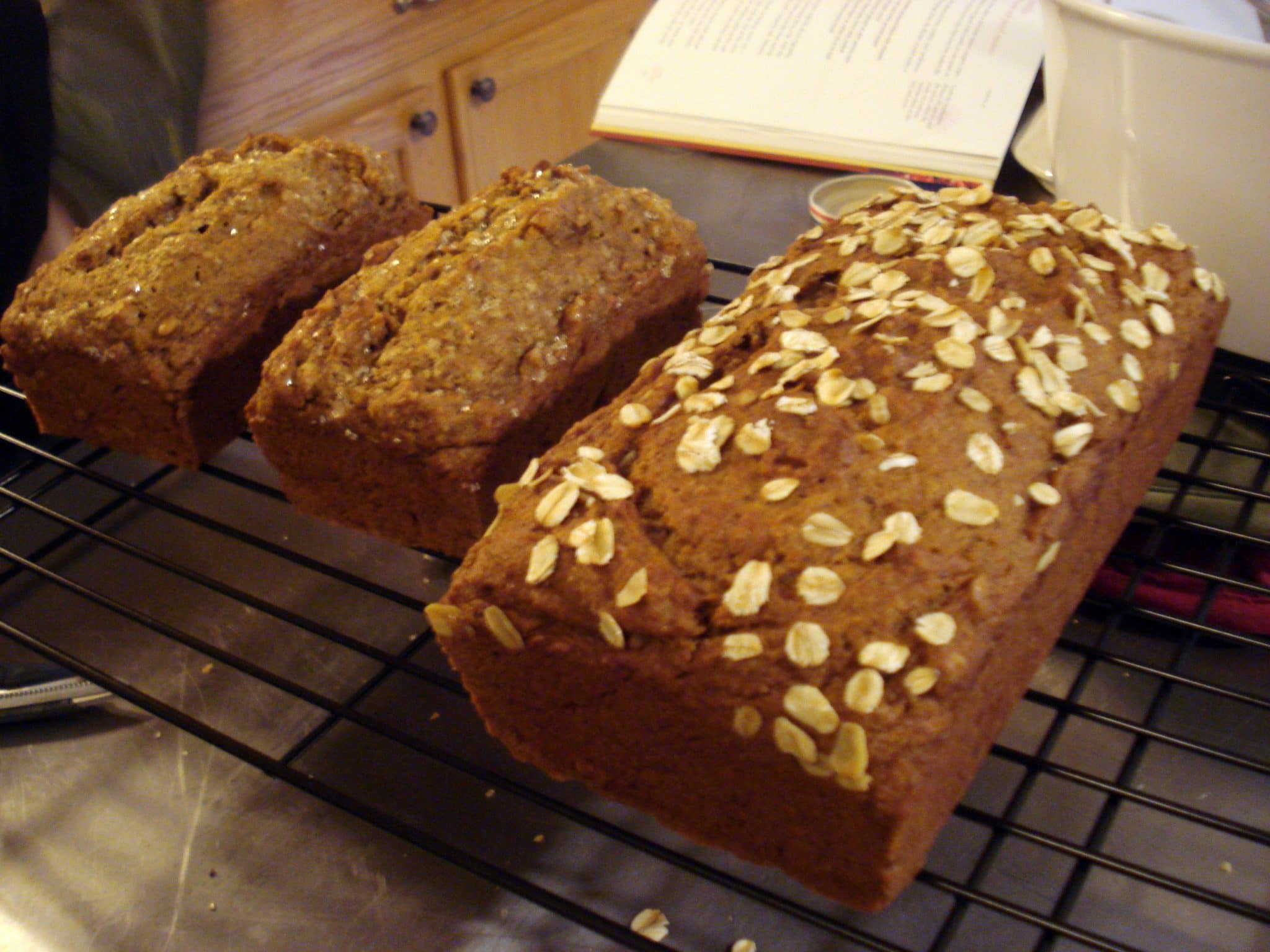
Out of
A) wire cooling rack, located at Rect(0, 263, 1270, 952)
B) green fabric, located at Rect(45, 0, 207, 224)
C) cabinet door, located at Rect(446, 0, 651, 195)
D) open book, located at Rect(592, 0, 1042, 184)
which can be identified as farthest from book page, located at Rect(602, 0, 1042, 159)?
green fabric, located at Rect(45, 0, 207, 224)

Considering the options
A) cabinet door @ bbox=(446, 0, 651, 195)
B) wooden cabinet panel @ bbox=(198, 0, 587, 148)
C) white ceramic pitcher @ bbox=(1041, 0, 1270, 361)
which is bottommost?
cabinet door @ bbox=(446, 0, 651, 195)

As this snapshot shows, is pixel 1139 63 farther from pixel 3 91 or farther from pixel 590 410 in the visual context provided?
pixel 3 91

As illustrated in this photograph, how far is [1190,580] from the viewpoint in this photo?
3.48 ft

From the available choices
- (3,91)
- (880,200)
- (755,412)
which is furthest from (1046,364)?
(3,91)

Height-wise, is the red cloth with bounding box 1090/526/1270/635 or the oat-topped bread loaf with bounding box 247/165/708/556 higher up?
the oat-topped bread loaf with bounding box 247/165/708/556

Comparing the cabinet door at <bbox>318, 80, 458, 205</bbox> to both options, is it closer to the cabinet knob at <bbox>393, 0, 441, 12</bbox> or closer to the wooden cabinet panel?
the wooden cabinet panel

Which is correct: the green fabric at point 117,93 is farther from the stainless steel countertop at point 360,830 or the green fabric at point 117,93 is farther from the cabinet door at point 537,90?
the stainless steel countertop at point 360,830

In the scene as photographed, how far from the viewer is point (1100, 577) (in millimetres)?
1076

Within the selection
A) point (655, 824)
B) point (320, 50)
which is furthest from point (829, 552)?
point (320, 50)

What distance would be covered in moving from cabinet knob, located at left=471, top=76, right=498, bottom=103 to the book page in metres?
0.78

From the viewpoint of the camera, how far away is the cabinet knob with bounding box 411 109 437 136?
105 inches

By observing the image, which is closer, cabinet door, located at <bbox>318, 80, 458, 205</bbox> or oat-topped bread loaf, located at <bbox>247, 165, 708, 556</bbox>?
oat-topped bread loaf, located at <bbox>247, 165, 708, 556</bbox>

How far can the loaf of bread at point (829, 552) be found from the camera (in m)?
0.70

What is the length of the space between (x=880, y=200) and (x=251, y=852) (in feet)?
3.07
